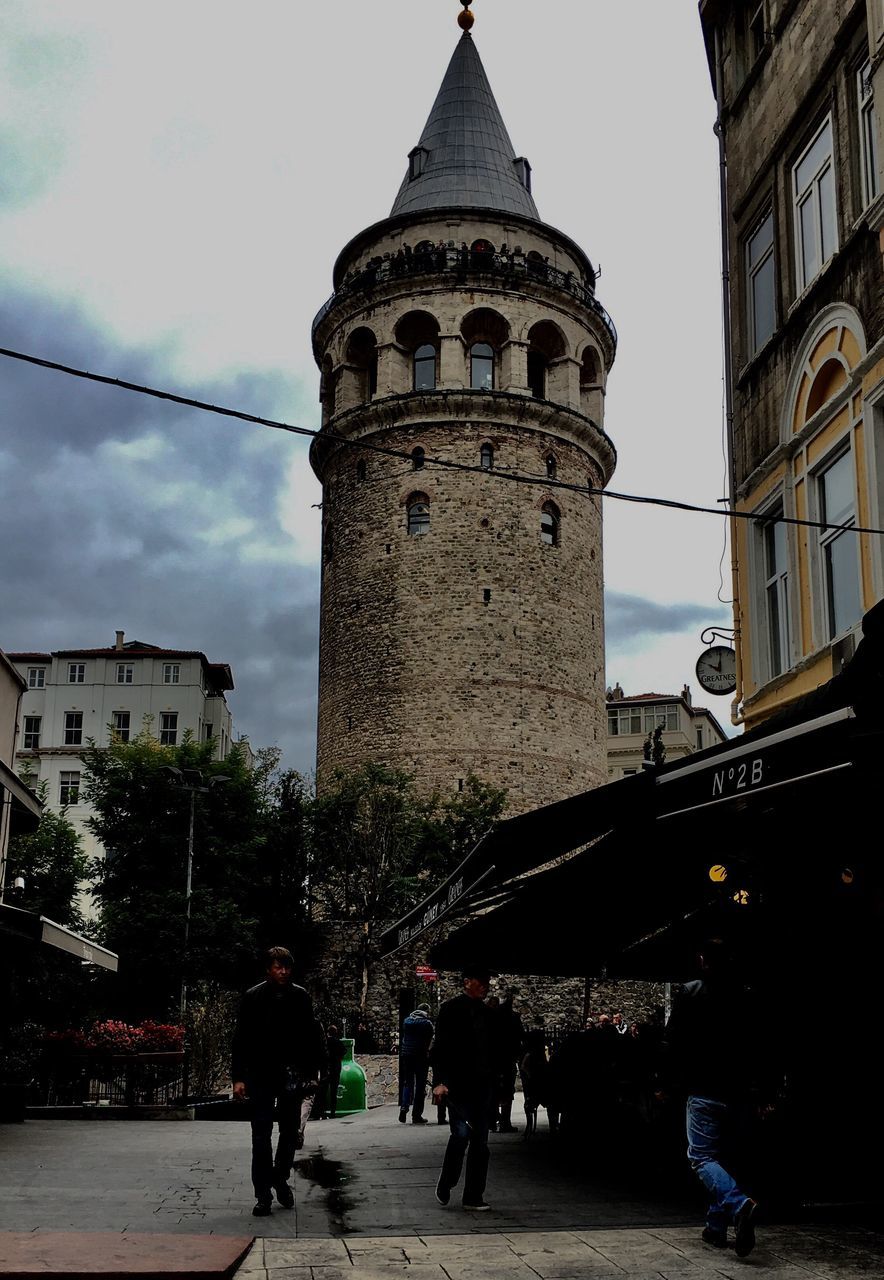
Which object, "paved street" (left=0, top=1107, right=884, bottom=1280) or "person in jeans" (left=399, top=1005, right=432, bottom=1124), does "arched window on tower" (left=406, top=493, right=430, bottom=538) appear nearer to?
"person in jeans" (left=399, top=1005, right=432, bottom=1124)

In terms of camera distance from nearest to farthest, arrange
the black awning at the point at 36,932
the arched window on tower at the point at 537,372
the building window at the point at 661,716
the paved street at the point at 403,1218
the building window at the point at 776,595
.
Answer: the paved street at the point at 403,1218 → the building window at the point at 776,595 → the black awning at the point at 36,932 → the arched window on tower at the point at 537,372 → the building window at the point at 661,716

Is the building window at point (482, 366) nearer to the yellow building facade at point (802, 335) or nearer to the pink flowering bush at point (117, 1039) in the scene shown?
the pink flowering bush at point (117, 1039)

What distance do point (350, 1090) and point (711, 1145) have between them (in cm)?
1383

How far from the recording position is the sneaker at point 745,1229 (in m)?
6.09

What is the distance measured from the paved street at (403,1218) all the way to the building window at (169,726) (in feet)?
185

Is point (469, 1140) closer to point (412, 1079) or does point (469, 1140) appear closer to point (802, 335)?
point (802, 335)

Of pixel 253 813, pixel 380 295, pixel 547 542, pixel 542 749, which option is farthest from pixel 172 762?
pixel 380 295

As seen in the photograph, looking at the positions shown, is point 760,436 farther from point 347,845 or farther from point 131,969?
point 347,845

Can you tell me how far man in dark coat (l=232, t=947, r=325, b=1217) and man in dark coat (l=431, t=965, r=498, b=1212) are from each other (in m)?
0.75

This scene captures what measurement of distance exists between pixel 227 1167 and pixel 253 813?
2768 centimetres

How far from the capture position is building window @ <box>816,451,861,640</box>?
1194 centimetres

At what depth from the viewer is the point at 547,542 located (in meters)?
45.7

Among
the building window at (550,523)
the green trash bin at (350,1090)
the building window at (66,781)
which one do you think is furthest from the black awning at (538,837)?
the building window at (66,781)

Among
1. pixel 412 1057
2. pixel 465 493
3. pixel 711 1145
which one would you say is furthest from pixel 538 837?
pixel 465 493
